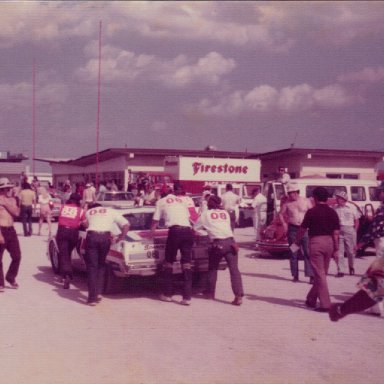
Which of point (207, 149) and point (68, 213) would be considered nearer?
point (68, 213)

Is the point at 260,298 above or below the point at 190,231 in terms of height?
below

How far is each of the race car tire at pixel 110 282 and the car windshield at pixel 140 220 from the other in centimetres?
82

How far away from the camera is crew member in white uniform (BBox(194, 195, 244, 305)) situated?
875 centimetres

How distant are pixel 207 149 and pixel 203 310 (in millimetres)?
31934

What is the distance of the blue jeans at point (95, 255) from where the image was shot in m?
8.70

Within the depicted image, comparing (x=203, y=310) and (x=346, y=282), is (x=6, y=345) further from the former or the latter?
(x=346, y=282)

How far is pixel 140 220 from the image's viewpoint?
Result: 10.1 meters

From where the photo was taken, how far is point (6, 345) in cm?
637

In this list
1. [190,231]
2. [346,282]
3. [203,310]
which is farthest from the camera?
[346,282]

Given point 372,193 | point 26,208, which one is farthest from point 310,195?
point 26,208

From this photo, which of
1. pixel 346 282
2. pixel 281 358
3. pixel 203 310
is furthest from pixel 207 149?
pixel 281 358

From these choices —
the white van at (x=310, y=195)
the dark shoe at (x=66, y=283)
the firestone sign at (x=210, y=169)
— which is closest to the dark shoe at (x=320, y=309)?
the dark shoe at (x=66, y=283)

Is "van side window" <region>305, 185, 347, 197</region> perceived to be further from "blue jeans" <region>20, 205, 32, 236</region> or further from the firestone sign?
the firestone sign

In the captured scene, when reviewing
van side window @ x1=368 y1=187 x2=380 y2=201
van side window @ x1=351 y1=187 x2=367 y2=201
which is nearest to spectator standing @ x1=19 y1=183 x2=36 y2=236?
van side window @ x1=351 y1=187 x2=367 y2=201
